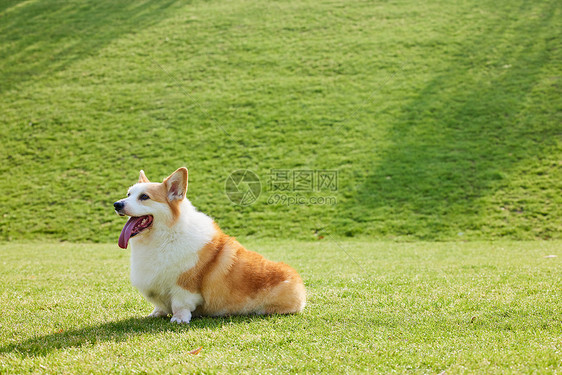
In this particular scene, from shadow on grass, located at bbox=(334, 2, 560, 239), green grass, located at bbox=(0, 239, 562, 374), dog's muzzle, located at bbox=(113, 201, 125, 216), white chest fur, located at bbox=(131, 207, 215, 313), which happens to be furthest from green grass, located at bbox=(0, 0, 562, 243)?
dog's muzzle, located at bbox=(113, 201, 125, 216)

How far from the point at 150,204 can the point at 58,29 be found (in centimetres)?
2653

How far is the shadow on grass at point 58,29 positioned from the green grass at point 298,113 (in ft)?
0.43

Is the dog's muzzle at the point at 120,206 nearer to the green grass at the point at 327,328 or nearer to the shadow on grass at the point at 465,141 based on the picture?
the green grass at the point at 327,328

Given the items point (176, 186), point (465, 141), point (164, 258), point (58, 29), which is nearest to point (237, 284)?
point (164, 258)

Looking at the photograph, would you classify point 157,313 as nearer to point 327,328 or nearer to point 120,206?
point 120,206

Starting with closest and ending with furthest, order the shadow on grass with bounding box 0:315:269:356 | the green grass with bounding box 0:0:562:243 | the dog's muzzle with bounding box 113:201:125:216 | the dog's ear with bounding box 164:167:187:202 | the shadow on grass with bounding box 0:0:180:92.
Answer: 1. the shadow on grass with bounding box 0:315:269:356
2. the dog's muzzle with bounding box 113:201:125:216
3. the dog's ear with bounding box 164:167:187:202
4. the green grass with bounding box 0:0:562:243
5. the shadow on grass with bounding box 0:0:180:92

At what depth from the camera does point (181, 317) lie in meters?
4.35

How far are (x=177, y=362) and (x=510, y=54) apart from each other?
22.7m

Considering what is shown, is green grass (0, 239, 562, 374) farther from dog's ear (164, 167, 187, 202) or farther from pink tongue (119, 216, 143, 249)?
dog's ear (164, 167, 187, 202)

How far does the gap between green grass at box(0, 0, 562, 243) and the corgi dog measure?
29.6ft

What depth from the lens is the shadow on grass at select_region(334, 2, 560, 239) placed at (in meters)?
13.7

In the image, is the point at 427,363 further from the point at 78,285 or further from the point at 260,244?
the point at 260,244

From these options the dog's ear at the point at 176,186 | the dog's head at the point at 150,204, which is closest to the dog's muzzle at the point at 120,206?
the dog's head at the point at 150,204

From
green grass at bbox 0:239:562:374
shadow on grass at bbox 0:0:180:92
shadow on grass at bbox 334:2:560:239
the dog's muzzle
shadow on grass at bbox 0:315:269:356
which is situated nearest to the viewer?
green grass at bbox 0:239:562:374
